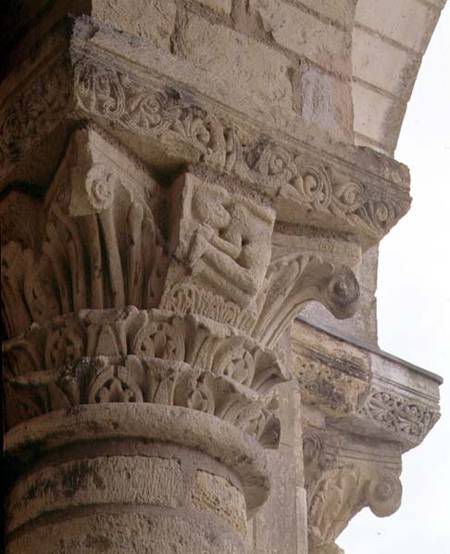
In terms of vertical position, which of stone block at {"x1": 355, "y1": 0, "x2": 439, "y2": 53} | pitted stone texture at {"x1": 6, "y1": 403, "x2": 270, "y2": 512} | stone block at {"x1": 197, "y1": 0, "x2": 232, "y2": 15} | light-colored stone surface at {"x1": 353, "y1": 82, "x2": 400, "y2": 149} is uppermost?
stone block at {"x1": 355, "y1": 0, "x2": 439, "y2": 53}

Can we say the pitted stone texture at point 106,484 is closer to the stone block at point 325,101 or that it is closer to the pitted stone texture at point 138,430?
the pitted stone texture at point 138,430

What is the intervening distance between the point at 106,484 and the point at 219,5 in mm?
1253

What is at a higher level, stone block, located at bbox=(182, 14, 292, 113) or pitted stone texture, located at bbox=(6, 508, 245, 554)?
stone block, located at bbox=(182, 14, 292, 113)

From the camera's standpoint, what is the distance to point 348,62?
3.61 meters

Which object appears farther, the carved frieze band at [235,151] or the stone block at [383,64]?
the stone block at [383,64]

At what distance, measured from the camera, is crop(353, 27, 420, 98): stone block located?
15.8 ft

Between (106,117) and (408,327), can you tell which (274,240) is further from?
(408,327)

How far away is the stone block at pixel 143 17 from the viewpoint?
315 centimetres

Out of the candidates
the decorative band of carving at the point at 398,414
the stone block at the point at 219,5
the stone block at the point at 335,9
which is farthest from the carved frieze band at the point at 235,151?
the decorative band of carving at the point at 398,414

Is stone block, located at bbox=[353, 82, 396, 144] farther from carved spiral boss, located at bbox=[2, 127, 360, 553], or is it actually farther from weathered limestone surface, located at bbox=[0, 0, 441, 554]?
carved spiral boss, located at bbox=[2, 127, 360, 553]

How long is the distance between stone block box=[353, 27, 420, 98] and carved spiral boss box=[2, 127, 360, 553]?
179cm

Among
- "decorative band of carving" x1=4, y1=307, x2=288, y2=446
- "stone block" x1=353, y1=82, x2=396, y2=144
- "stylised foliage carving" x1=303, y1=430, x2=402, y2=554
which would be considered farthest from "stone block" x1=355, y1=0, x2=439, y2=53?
"decorative band of carving" x1=4, y1=307, x2=288, y2=446

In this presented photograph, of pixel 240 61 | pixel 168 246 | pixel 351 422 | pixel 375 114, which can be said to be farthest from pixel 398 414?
pixel 168 246

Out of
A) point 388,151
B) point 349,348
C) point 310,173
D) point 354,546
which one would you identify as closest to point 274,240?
point 310,173
